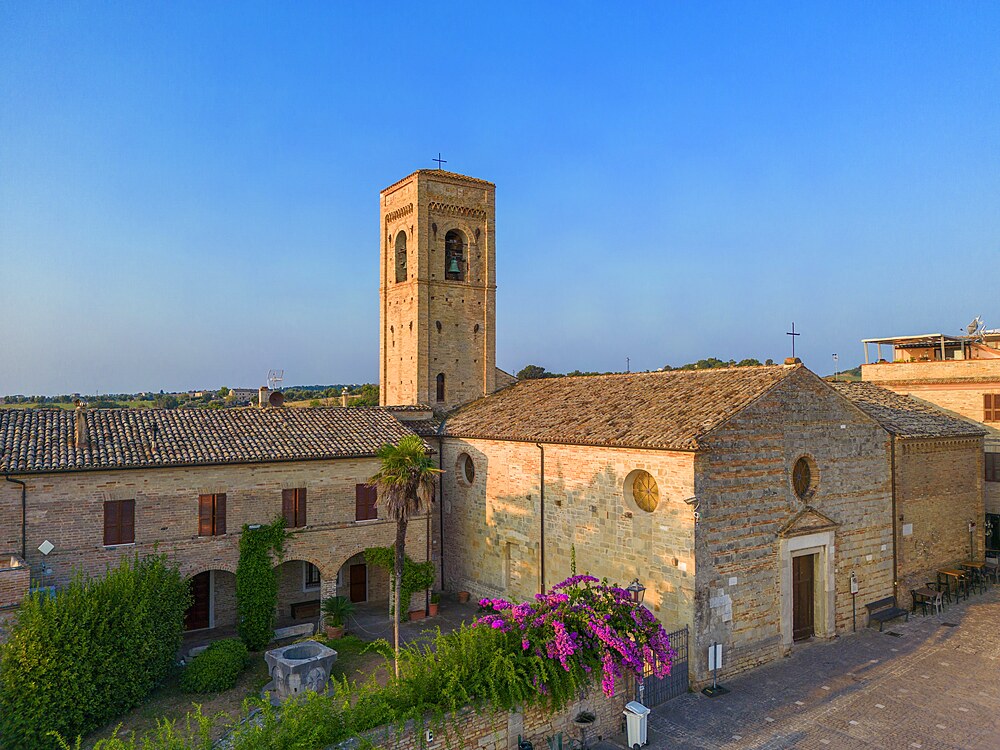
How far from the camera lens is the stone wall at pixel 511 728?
10.0 meters

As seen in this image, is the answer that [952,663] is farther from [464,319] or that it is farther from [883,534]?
[464,319]

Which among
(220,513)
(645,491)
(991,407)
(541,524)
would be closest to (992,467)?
(991,407)

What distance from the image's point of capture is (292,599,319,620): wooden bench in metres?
21.5

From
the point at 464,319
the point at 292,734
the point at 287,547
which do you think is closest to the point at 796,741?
the point at 292,734

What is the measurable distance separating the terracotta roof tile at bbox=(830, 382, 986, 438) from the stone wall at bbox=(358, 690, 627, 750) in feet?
42.5

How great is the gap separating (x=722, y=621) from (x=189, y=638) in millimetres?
15062

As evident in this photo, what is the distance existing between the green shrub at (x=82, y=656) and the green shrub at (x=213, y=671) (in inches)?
24.4

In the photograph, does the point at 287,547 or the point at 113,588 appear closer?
the point at 113,588

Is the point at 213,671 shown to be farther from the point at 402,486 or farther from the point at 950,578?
the point at 950,578

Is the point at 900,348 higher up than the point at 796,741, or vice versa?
the point at 900,348

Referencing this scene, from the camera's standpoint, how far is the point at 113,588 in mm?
14961

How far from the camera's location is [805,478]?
703 inches

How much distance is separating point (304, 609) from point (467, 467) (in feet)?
23.7

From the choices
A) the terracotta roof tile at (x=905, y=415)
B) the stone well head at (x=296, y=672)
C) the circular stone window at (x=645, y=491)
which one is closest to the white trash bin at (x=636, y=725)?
the circular stone window at (x=645, y=491)
